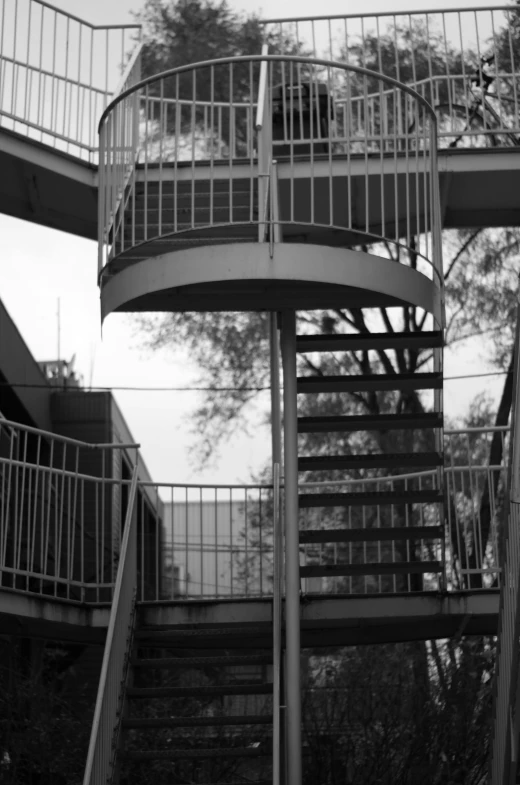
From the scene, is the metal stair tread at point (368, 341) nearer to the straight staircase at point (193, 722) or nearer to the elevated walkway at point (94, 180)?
the straight staircase at point (193, 722)

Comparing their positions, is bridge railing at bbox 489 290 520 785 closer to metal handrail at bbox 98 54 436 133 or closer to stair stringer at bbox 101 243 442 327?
stair stringer at bbox 101 243 442 327

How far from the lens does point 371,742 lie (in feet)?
29.5

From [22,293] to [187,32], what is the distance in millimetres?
5579

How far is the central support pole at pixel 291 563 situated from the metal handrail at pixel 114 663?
3.79 ft

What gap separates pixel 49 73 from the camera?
10.4 meters

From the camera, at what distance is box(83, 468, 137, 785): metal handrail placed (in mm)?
6801

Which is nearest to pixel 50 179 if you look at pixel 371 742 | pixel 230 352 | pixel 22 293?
pixel 371 742

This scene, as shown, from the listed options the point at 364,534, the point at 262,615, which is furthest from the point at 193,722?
the point at 364,534

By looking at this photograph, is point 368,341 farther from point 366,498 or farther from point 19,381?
point 19,381

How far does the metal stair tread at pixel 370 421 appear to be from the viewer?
792 cm

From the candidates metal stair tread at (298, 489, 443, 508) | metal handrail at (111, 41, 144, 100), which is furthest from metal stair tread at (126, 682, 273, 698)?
metal handrail at (111, 41, 144, 100)

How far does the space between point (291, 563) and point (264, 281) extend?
6.23 ft

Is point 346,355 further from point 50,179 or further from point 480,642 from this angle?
point 50,179

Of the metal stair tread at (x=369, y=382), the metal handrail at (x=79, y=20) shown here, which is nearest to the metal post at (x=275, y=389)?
the metal stair tread at (x=369, y=382)
